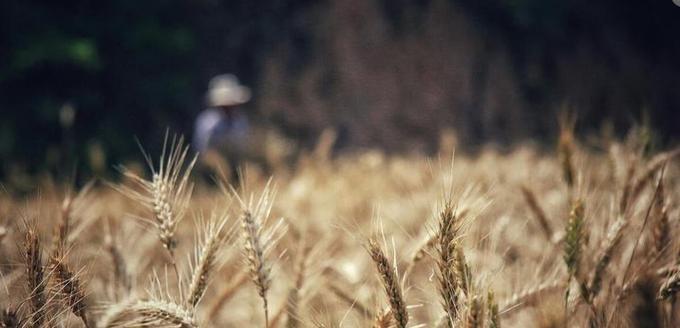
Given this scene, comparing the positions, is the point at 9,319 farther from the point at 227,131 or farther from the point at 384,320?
the point at 227,131

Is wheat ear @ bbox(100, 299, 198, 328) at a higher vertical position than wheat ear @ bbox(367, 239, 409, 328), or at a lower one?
lower

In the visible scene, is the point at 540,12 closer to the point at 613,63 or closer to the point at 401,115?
the point at 613,63

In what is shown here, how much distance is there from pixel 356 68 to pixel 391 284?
958 cm

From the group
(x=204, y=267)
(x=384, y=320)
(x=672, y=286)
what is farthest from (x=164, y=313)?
(x=672, y=286)

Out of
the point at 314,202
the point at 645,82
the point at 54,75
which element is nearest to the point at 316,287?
the point at 314,202

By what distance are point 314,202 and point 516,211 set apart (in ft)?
3.04

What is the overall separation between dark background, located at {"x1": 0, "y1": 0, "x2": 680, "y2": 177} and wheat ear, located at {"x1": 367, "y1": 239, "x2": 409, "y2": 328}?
7.93 meters

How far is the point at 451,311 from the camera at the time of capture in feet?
2.16

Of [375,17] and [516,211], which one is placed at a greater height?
[375,17]

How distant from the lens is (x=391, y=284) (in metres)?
0.62

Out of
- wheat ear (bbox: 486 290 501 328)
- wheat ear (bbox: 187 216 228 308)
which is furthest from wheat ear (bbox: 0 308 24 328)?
wheat ear (bbox: 486 290 501 328)

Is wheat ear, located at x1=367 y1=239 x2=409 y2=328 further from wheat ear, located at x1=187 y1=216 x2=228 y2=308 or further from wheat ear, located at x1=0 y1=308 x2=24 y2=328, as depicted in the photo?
wheat ear, located at x1=0 y1=308 x2=24 y2=328

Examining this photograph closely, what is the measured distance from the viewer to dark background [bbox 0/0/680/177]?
789 cm

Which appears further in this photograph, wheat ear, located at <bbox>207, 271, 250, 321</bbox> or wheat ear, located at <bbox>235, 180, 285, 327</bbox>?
wheat ear, located at <bbox>207, 271, 250, 321</bbox>
